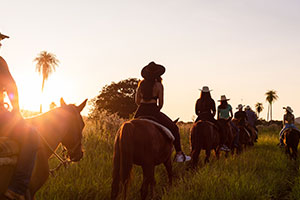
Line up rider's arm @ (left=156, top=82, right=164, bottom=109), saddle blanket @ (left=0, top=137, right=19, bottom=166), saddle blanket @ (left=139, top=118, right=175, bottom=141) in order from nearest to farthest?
saddle blanket @ (left=0, top=137, right=19, bottom=166)
saddle blanket @ (left=139, top=118, right=175, bottom=141)
rider's arm @ (left=156, top=82, right=164, bottom=109)

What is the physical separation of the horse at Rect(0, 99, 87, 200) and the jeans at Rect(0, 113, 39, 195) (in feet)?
0.38

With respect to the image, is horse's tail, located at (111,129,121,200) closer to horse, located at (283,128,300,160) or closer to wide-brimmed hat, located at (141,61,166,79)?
wide-brimmed hat, located at (141,61,166,79)

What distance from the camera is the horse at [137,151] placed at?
5262mm

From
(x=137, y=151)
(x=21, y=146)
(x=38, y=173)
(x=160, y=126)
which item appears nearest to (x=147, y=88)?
(x=160, y=126)

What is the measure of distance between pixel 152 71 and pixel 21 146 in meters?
3.69

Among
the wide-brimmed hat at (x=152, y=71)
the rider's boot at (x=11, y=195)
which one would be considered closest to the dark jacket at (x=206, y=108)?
the wide-brimmed hat at (x=152, y=71)

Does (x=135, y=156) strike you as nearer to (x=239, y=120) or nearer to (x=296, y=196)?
(x=296, y=196)

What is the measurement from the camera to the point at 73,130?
14.2 ft

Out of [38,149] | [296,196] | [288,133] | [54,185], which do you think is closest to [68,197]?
[54,185]

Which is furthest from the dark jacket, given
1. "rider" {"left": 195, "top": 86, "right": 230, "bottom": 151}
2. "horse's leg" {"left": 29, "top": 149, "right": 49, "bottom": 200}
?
"horse's leg" {"left": 29, "top": 149, "right": 49, "bottom": 200}

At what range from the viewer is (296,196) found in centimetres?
719

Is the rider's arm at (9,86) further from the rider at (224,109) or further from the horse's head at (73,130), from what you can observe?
the rider at (224,109)

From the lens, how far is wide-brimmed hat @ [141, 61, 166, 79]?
670 centimetres

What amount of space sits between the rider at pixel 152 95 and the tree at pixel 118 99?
30.3 metres
